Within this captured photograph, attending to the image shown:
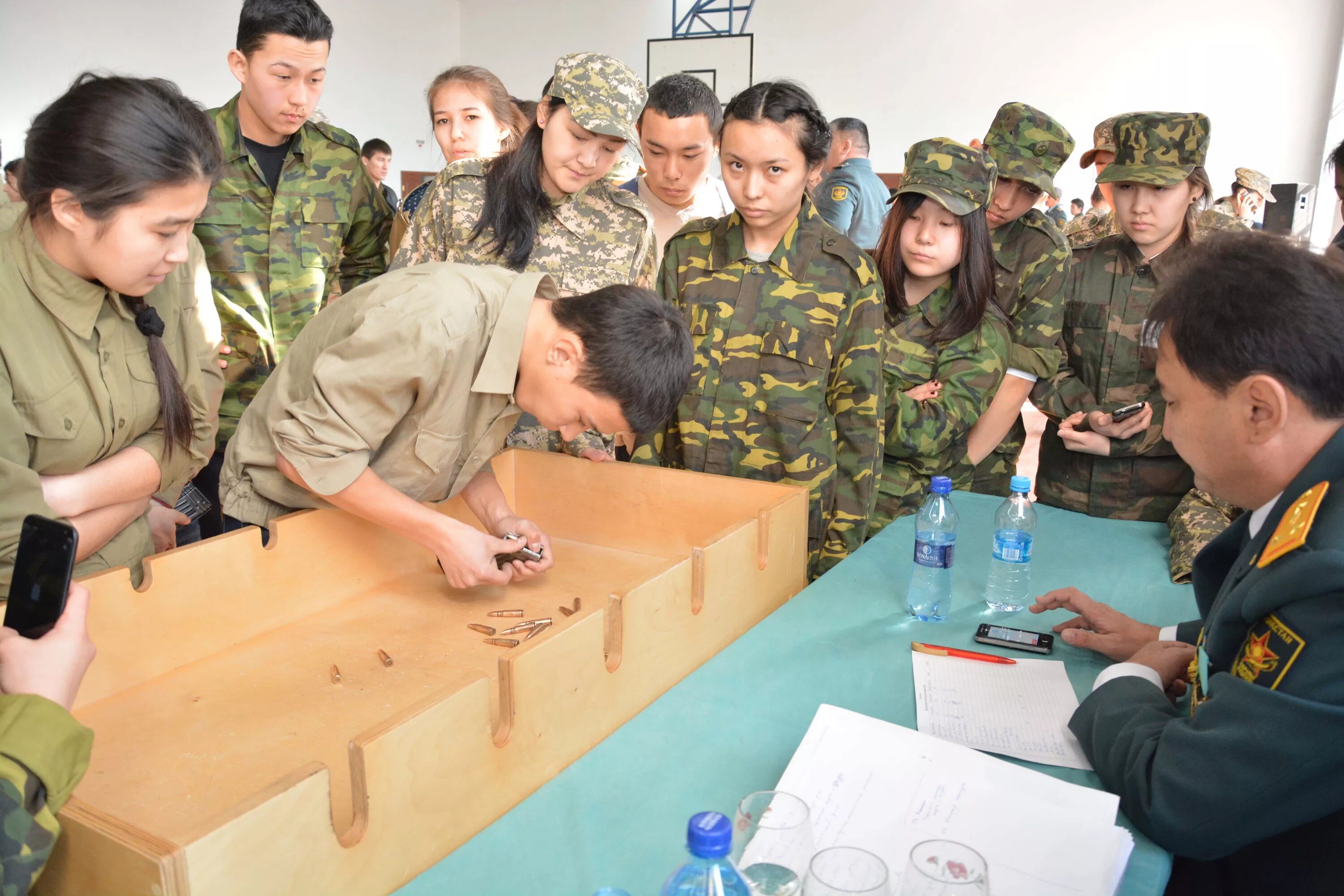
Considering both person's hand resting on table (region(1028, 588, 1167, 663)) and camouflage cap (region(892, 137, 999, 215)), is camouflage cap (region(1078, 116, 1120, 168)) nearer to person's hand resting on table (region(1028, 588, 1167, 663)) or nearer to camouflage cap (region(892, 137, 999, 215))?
camouflage cap (region(892, 137, 999, 215))

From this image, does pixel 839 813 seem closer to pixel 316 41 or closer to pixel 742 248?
pixel 742 248

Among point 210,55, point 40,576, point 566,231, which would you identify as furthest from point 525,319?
point 210,55

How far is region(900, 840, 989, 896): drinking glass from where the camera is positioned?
75 centimetres

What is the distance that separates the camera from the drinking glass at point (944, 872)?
2.45 ft

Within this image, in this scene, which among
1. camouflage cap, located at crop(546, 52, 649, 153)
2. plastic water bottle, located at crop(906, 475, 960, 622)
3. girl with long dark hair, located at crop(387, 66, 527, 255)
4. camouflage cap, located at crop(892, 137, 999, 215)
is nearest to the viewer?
plastic water bottle, located at crop(906, 475, 960, 622)

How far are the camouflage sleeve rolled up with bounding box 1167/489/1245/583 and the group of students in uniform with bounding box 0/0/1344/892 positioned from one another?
0.31 meters

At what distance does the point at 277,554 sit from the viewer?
157 centimetres

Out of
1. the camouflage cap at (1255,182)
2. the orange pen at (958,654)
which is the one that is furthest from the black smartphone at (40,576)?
the camouflage cap at (1255,182)

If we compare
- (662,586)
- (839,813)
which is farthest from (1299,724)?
(662,586)

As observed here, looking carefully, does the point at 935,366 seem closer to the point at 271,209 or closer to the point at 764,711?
the point at 764,711

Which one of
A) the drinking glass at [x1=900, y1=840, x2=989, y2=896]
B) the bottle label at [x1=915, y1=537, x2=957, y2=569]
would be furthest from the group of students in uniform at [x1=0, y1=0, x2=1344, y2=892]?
the drinking glass at [x1=900, y1=840, x2=989, y2=896]

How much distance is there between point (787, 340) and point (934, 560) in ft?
2.46

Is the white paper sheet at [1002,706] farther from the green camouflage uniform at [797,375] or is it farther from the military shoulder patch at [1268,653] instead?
the green camouflage uniform at [797,375]

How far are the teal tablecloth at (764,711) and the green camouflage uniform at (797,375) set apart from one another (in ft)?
0.60
